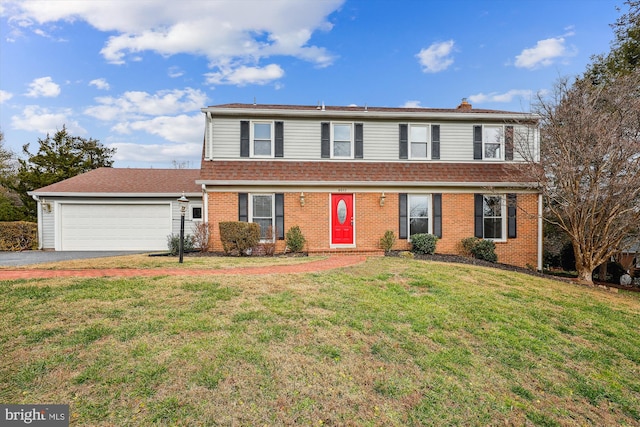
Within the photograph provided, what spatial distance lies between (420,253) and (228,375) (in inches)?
376

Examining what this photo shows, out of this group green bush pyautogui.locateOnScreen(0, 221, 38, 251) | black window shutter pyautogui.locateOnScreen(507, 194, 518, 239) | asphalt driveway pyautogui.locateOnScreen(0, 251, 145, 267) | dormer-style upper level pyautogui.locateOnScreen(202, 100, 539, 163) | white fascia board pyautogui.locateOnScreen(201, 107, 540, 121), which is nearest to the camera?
asphalt driveway pyautogui.locateOnScreen(0, 251, 145, 267)

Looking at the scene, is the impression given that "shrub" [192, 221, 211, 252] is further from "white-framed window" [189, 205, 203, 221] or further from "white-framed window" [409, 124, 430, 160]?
"white-framed window" [409, 124, 430, 160]

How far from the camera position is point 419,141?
13.1 meters

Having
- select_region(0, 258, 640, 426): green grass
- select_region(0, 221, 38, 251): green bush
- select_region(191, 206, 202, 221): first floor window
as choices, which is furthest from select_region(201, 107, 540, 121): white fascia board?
select_region(0, 221, 38, 251): green bush

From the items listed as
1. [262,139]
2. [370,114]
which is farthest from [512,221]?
[262,139]

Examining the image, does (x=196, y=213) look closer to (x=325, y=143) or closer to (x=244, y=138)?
(x=244, y=138)

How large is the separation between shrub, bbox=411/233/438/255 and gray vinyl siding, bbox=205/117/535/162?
3.16 m

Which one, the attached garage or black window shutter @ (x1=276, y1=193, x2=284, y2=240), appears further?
the attached garage

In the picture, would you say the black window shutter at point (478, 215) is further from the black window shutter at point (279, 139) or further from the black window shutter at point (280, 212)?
the black window shutter at point (279, 139)

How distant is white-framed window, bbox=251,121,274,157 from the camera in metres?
12.5

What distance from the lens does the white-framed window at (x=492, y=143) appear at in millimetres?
13094

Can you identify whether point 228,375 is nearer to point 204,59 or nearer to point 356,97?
point 356,97

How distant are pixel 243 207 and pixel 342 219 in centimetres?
363

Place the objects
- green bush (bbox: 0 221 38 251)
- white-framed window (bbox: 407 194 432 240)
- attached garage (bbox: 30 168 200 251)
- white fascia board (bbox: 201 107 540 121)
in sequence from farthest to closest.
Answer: attached garage (bbox: 30 168 200 251) < green bush (bbox: 0 221 38 251) < white-framed window (bbox: 407 194 432 240) < white fascia board (bbox: 201 107 540 121)
